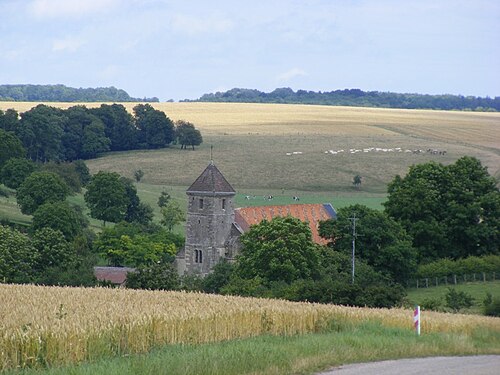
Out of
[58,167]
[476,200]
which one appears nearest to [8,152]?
[58,167]

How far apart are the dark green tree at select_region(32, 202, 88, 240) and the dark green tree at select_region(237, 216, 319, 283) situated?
24469 mm

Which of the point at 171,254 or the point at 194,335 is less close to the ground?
the point at 194,335

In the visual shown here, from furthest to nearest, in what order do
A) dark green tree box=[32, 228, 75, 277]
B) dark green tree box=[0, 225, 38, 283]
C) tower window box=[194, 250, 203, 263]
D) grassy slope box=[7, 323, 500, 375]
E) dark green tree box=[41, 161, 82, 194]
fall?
1. dark green tree box=[41, 161, 82, 194]
2. tower window box=[194, 250, 203, 263]
3. dark green tree box=[32, 228, 75, 277]
4. dark green tree box=[0, 225, 38, 283]
5. grassy slope box=[7, 323, 500, 375]

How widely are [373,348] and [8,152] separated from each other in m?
101

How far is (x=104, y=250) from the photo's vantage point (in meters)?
97.9

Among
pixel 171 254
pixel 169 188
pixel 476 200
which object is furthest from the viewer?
pixel 169 188

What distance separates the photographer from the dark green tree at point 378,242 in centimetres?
8200

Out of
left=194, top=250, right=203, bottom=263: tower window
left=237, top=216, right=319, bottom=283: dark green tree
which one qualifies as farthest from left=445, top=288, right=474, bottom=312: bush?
left=194, top=250, right=203, bottom=263: tower window

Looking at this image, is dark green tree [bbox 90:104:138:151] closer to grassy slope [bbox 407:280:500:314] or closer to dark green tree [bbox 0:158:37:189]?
dark green tree [bbox 0:158:37:189]

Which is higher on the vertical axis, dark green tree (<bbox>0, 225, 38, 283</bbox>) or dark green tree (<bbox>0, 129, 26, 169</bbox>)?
dark green tree (<bbox>0, 129, 26, 169</bbox>)

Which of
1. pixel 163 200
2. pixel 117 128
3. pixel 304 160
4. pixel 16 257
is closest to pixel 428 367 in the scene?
pixel 16 257

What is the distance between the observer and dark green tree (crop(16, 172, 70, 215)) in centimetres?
10869

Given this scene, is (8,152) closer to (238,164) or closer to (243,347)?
(238,164)

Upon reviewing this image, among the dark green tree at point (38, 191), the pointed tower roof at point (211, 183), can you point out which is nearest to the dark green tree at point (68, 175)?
the dark green tree at point (38, 191)
